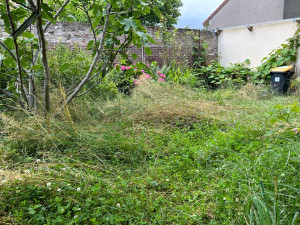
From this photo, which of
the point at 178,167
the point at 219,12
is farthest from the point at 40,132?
the point at 219,12

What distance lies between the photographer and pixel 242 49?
8258 millimetres

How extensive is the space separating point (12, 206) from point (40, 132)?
978mm

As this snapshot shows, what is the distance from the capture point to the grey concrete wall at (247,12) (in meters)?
12.0

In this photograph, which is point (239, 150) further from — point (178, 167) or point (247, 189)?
point (247, 189)

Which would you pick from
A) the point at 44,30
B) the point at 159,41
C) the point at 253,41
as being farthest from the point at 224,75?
the point at 44,30

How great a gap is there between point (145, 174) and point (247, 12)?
48.4 ft

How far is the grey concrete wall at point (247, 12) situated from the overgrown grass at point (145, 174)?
1156 cm

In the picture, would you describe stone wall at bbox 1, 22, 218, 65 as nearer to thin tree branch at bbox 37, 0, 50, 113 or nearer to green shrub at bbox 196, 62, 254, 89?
green shrub at bbox 196, 62, 254, 89

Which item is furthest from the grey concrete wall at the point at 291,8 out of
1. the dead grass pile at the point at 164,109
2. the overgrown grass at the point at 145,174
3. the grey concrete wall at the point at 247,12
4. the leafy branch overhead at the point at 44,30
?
the leafy branch overhead at the point at 44,30

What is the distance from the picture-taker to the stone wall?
20.7ft

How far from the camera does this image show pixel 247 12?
1382cm

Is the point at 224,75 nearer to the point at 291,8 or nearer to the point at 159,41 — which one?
the point at 159,41

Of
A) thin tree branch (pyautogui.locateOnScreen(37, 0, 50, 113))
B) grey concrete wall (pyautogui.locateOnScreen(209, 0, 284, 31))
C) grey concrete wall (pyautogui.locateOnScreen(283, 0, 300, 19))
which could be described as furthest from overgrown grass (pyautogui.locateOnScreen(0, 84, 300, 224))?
grey concrete wall (pyautogui.locateOnScreen(209, 0, 284, 31))

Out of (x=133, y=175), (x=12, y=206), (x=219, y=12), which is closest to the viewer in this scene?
(x=12, y=206)
